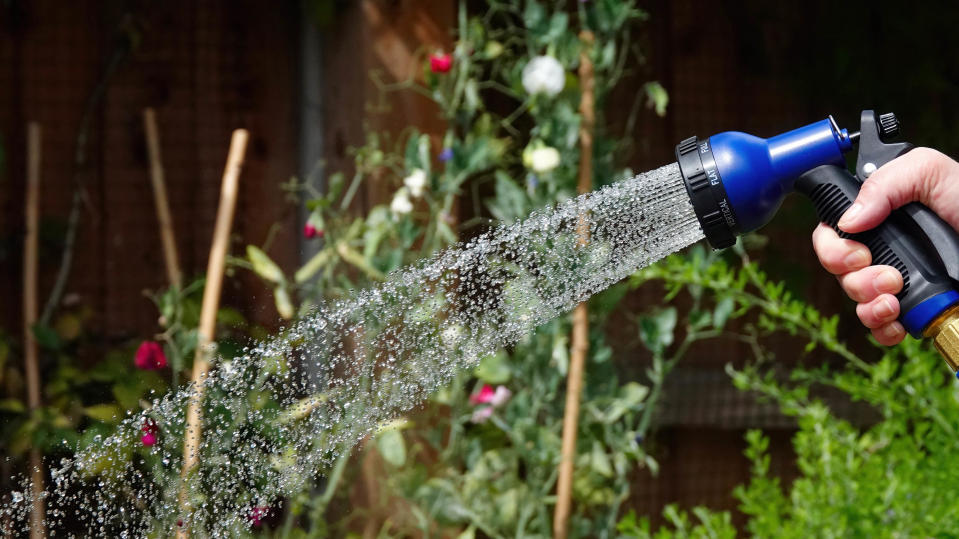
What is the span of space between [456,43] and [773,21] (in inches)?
36.6

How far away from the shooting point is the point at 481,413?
1.87m

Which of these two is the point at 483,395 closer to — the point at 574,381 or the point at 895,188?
the point at 574,381

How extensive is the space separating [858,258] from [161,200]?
1.35 meters

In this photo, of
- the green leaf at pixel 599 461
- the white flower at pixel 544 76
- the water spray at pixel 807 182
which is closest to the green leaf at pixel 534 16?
the white flower at pixel 544 76

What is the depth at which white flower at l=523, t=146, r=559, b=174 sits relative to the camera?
1852 millimetres

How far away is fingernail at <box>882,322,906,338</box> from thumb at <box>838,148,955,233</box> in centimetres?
10

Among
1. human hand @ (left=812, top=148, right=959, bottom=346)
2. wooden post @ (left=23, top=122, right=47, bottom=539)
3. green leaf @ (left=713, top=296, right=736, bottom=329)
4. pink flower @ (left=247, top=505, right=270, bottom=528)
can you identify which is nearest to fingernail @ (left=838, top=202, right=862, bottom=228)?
human hand @ (left=812, top=148, right=959, bottom=346)

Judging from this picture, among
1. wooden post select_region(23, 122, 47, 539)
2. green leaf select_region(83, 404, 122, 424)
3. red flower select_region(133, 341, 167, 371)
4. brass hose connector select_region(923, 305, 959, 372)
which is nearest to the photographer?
brass hose connector select_region(923, 305, 959, 372)

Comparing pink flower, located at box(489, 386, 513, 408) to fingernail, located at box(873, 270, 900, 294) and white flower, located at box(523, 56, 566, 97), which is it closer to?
white flower, located at box(523, 56, 566, 97)

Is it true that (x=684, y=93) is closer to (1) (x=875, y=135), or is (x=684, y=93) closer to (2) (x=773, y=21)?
A: (2) (x=773, y=21)

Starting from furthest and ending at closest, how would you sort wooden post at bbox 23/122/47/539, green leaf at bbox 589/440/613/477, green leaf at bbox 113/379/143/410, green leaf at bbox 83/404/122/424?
green leaf at bbox 589/440/613/477 → wooden post at bbox 23/122/47/539 → green leaf at bbox 113/379/143/410 → green leaf at bbox 83/404/122/424

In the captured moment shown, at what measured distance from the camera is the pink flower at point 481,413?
187 cm

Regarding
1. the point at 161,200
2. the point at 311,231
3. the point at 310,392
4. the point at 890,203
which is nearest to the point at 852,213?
the point at 890,203

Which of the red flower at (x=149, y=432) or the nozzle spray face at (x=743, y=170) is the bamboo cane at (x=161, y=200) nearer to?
the red flower at (x=149, y=432)
